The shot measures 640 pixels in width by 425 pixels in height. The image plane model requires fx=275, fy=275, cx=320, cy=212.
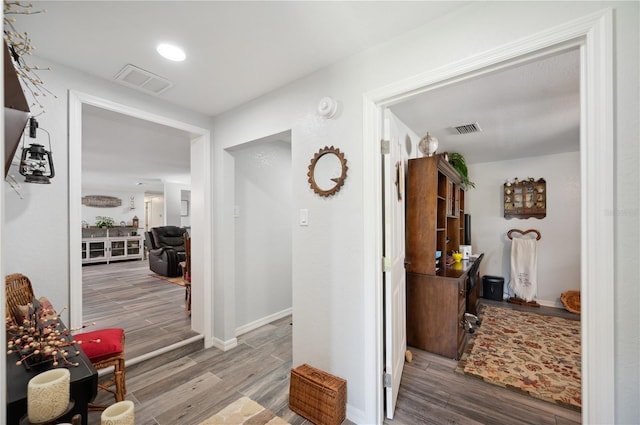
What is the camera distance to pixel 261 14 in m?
1.47

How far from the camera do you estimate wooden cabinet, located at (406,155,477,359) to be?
Answer: 105 inches

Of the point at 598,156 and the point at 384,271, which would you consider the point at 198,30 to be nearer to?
the point at 384,271

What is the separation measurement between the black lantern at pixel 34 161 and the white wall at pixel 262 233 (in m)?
1.60

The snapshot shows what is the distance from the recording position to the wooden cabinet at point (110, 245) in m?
7.80

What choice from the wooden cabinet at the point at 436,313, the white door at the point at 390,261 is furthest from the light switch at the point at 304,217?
the wooden cabinet at the point at 436,313

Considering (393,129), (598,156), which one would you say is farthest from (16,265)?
(598,156)

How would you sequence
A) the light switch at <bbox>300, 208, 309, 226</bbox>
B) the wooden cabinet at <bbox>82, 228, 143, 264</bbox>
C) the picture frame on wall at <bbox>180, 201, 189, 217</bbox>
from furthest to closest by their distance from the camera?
the picture frame on wall at <bbox>180, 201, 189, 217</bbox>, the wooden cabinet at <bbox>82, 228, 143, 264</bbox>, the light switch at <bbox>300, 208, 309, 226</bbox>

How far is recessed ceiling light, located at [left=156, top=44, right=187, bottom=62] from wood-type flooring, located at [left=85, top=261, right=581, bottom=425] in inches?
94.8

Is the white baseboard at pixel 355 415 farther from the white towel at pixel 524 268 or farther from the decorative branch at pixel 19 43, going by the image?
the white towel at pixel 524 268

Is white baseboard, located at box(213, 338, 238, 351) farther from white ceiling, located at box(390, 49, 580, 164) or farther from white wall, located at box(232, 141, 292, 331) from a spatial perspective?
white ceiling, located at box(390, 49, 580, 164)

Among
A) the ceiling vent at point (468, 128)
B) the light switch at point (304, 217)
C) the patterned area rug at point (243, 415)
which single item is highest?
the ceiling vent at point (468, 128)

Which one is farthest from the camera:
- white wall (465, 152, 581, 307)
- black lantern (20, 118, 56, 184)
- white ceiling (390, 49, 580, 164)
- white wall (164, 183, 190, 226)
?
white wall (164, 183, 190, 226)

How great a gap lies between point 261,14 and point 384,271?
5.40ft

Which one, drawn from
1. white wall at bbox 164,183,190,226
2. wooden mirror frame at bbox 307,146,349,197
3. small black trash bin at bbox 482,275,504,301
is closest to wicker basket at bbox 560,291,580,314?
small black trash bin at bbox 482,275,504,301
